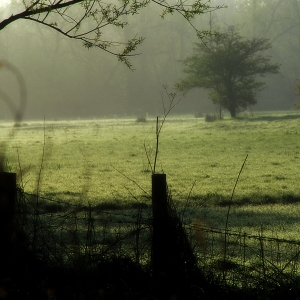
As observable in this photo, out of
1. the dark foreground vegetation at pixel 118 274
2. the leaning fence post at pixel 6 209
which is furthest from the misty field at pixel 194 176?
the dark foreground vegetation at pixel 118 274

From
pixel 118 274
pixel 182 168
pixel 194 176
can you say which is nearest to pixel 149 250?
pixel 118 274

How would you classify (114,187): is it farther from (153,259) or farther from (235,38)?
(235,38)

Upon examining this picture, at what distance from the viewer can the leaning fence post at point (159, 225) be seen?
5.68m

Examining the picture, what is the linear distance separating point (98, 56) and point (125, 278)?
9355 centimetres

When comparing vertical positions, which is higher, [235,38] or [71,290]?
[235,38]

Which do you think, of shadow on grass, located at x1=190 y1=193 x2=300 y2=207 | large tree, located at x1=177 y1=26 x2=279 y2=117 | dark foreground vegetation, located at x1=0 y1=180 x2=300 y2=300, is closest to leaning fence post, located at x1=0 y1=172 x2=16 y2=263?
dark foreground vegetation, located at x1=0 y1=180 x2=300 y2=300

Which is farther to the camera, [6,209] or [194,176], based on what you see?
[194,176]

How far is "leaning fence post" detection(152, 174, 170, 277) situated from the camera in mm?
5680

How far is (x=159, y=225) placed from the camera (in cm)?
577

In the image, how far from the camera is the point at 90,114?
96.4m

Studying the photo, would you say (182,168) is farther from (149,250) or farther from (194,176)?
(149,250)

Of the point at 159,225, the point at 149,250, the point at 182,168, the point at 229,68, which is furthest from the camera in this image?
the point at 229,68

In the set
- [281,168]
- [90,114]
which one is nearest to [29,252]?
[281,168]

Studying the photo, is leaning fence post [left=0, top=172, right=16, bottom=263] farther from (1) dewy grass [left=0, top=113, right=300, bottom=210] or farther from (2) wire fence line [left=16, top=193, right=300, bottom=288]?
(1) dewy grass [left=0, top=113, right=300, bottom=210]
